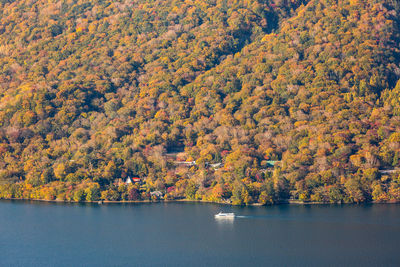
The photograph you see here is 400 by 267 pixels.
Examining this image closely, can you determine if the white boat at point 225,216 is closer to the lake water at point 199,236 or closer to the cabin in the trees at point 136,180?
the lake water at point 199,236

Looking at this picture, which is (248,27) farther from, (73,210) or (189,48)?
(73,210)

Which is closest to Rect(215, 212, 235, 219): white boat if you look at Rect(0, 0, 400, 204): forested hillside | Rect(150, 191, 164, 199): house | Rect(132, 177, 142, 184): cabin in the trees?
Rect(0, 0, 400, 204): forested hillside

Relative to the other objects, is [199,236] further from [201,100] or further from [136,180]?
[201,100]

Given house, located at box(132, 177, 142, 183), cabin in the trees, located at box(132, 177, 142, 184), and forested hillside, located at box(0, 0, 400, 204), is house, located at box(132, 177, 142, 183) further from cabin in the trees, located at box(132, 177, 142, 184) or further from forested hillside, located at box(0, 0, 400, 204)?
forested hillside, located at box(0, 0, 400, 204)

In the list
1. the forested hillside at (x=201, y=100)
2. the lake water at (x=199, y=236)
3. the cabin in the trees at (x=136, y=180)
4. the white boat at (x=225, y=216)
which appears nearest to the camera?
the lake water at (x=199, y=236)

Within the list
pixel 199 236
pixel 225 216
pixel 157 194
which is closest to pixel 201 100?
pixel 157 194

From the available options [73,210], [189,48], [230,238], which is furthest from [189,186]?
[189,48]

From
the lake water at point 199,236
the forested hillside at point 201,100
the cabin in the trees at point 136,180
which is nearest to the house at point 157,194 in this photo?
the forested hillside at point 201,100
